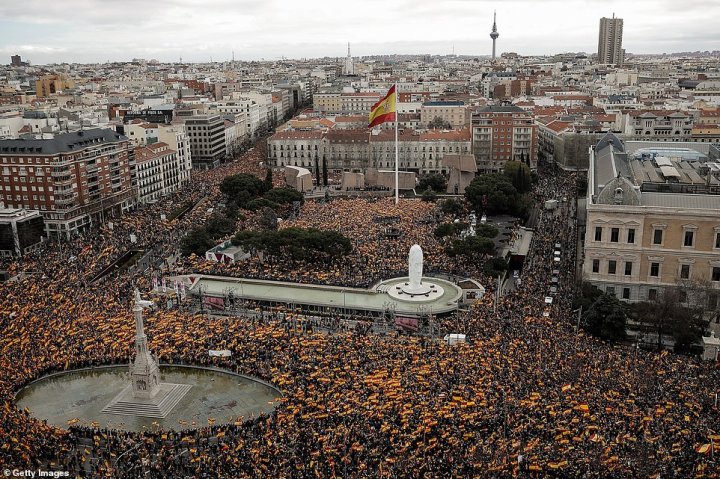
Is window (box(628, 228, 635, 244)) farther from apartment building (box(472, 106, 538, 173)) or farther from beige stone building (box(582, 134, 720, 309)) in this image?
apartment building (box(472, 106, 538, 173))

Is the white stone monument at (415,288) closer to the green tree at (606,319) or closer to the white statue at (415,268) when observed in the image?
the white statue at (415,268)

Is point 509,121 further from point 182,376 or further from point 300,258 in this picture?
point 182,376

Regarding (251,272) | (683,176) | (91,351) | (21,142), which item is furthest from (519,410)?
(21,142)

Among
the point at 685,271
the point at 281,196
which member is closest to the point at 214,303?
the point at 281,196

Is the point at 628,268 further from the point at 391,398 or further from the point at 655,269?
the point at 391,398

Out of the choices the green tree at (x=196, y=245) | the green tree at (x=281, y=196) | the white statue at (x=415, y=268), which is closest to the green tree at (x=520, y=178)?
the green tree at (x=281, y=196)
